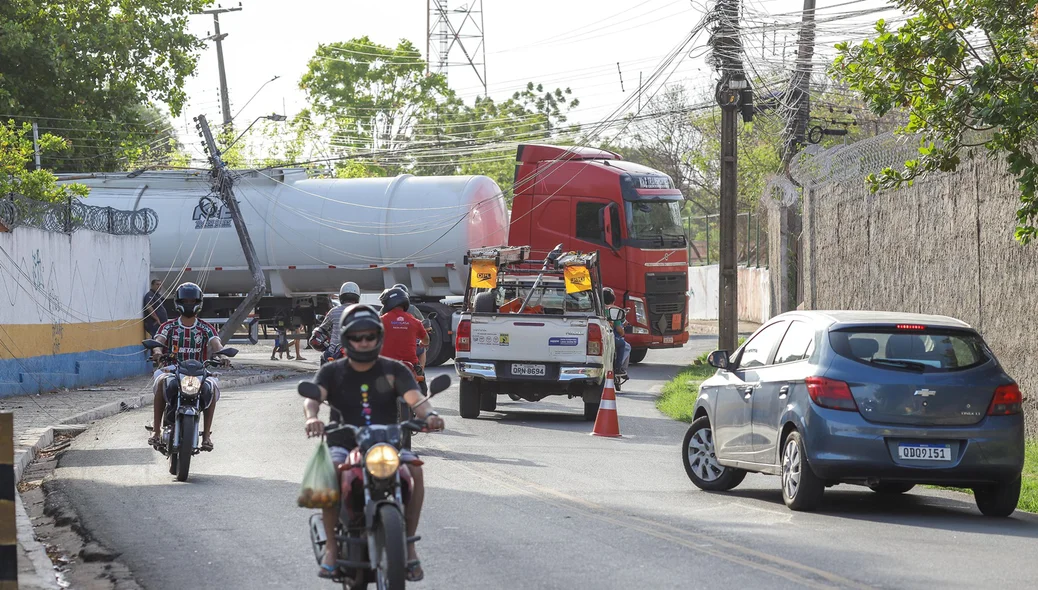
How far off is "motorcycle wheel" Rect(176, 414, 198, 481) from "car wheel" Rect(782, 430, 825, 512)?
17.2 feet

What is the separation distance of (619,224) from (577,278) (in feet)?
32.4

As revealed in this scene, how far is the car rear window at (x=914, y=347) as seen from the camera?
32.3ft

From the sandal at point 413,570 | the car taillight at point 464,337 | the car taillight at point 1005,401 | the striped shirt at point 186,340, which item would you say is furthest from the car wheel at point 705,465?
the car taillight at point 464,337

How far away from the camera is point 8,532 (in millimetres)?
6789

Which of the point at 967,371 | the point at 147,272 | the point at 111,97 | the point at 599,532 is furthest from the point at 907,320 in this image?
the point at 111,97

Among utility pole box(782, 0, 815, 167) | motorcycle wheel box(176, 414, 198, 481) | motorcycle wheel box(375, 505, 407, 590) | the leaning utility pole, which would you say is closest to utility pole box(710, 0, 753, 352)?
utility pole box(782, 0, 815, 167)

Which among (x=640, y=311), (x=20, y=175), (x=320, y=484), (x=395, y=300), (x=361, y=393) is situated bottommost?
(x=640, y=311)

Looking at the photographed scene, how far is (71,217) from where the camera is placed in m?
25.1

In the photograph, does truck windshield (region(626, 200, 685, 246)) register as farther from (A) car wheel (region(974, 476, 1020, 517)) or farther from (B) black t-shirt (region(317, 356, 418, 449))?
(B) black t-shirt (region(317, 356, 418, 449))

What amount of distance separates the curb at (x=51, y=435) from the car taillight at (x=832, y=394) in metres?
5.31

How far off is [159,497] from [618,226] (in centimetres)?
1900

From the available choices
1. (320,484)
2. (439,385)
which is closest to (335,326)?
(439,385)

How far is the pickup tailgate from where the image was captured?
18.0 m

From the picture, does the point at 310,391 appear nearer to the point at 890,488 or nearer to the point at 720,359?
the point at 720,359
